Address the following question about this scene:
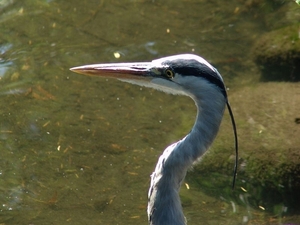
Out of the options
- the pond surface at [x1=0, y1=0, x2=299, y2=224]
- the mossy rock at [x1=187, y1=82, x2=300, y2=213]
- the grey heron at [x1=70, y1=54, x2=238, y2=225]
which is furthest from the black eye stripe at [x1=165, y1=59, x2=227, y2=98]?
the mossy rock at [x1=187, y1=82, x2=300, y2=213]

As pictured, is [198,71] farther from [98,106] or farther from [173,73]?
[98,106]

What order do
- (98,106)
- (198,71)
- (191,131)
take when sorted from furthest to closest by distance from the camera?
(98,106), (191,131), (198,71)

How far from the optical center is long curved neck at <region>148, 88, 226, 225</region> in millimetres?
3674

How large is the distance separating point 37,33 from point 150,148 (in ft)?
6.72

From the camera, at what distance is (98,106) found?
19.8ft

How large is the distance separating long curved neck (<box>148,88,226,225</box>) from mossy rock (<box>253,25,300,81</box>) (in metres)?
3.09

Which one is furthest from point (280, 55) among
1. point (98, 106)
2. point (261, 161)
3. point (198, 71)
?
point (198, 71)

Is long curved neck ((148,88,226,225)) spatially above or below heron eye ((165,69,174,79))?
below

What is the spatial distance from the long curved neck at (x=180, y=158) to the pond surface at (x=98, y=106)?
1288 mm

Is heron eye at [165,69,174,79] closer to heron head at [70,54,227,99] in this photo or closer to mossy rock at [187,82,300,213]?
heron head at [70,54,227,99]

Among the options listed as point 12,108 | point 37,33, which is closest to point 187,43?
point 37,33

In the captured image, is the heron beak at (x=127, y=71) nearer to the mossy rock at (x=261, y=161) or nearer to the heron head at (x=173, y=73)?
the heron head at (x=173, y=73)

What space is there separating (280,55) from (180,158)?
3462mm

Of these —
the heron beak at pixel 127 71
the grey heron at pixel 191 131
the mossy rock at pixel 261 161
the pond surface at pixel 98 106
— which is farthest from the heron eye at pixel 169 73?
the mossy rock at pixel 261 161
